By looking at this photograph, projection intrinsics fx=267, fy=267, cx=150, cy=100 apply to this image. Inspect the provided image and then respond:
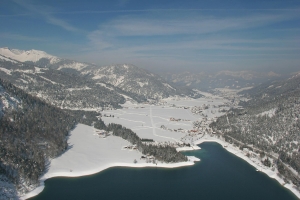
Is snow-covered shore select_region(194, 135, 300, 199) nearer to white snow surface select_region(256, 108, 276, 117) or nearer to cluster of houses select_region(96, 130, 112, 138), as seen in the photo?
white snow surface select_region(256, 108, 276, 117)

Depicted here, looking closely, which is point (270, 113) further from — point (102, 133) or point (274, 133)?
point (102, 133)

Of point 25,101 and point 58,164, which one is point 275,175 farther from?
point 25,101

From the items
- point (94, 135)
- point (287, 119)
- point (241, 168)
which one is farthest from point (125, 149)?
point (287, 119)

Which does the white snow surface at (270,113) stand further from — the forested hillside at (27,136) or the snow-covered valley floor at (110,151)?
the forested hillside at (27,136)

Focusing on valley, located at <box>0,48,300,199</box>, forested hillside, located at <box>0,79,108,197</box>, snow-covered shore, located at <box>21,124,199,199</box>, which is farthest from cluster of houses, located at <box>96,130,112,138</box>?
forested hillside, located at <box>0,79,108,197</box>

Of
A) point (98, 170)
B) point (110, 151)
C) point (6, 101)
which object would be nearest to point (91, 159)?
point (98, 170)

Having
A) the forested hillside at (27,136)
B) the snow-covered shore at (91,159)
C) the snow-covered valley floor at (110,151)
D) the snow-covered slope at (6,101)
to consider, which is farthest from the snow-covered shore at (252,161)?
the snow-covered slope at (6,101)
